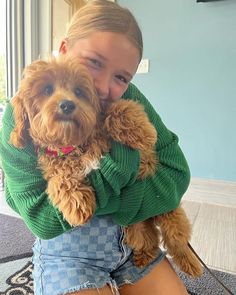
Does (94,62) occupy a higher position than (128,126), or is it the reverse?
(94,62)

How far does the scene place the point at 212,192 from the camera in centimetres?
233

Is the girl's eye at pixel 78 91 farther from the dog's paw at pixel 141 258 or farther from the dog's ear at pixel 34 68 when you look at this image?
the dog's paw at pixel 141 258

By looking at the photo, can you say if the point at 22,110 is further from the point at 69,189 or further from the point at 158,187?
the point at 158,187

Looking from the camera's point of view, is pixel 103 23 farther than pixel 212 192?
No

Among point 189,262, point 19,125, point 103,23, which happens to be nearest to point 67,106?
point 19,125

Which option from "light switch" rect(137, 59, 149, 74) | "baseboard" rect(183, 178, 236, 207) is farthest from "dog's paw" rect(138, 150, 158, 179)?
"light switch" rect(137, 59, 149, 74)

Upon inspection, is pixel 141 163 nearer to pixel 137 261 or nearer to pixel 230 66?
pixel 137 261

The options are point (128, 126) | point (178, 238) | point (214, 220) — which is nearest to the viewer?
point (128, 126)

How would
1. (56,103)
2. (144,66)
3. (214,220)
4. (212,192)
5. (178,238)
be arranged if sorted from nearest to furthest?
(56,103) < (178,238) < (214,220) < (212,192) < (144,66)

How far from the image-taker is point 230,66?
7.50ft

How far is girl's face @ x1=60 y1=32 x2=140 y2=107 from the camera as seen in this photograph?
A: 2.13 ft

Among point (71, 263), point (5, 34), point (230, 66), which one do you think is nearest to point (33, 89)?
point (71, 263)

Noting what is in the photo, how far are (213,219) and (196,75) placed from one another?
1194mm

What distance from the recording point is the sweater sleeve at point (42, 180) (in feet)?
2.02
